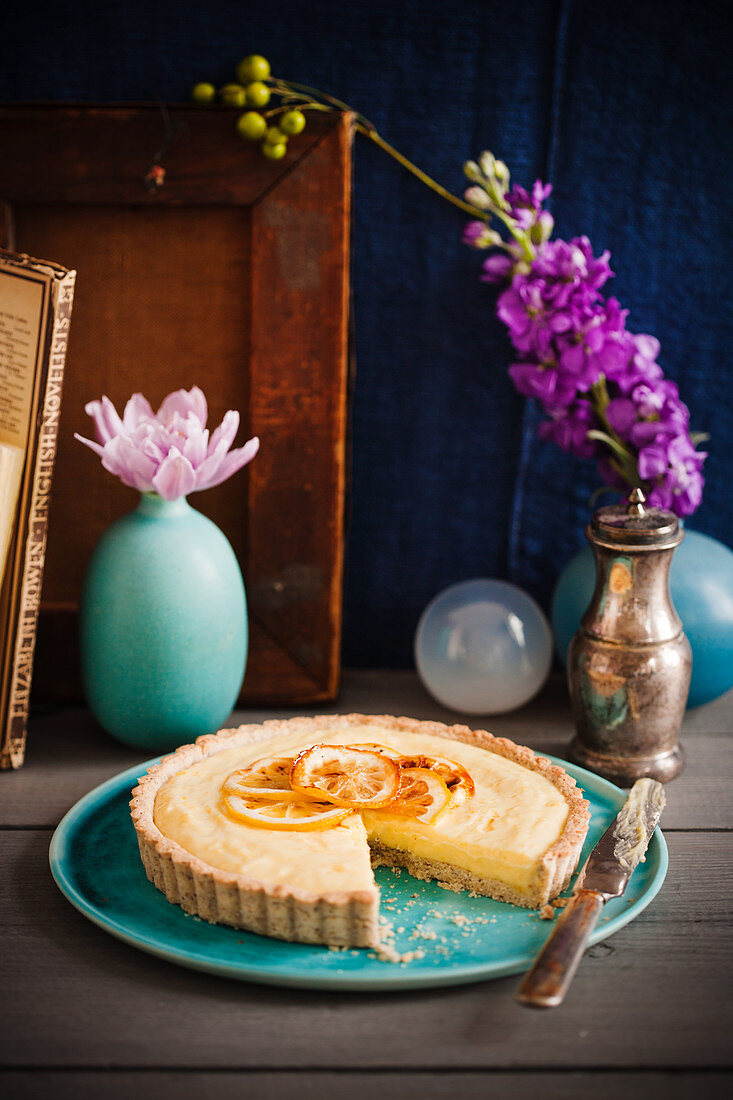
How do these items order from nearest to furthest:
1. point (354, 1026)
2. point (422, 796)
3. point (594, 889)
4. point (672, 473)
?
point (354, 1026), point (594, 889), point (422, 796), point (672, 473)

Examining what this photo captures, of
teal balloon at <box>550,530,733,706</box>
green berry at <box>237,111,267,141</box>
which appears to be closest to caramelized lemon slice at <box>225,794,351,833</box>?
teal balloon at <box>550,530,733,706</box>

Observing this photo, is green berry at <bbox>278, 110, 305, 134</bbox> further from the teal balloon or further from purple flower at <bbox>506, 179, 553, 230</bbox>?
the teal balloon

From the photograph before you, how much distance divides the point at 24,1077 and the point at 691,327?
160cm

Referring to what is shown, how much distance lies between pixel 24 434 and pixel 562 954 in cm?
106

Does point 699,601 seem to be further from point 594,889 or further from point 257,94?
point 257,94

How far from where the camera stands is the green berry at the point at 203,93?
65.8 inches

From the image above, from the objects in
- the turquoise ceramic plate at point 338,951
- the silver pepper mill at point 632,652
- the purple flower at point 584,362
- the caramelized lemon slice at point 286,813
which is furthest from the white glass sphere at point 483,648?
the caramelized lemon slice at point 286,813

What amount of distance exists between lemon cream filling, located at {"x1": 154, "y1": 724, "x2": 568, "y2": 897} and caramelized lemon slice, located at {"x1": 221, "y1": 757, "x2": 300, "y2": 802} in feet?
0.09

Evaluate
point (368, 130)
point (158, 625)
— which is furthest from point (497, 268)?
point (158, 625)

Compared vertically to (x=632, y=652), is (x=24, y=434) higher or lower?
higher

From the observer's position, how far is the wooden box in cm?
164

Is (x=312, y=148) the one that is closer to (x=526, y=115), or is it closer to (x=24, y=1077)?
(x=526, y=115)

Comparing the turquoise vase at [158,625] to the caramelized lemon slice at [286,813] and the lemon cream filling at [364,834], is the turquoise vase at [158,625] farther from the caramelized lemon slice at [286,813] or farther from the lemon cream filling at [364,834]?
the caramelized lemon slice at [286,813]

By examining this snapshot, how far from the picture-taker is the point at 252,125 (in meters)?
1.62
